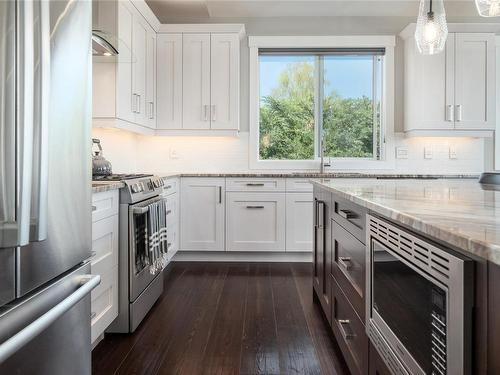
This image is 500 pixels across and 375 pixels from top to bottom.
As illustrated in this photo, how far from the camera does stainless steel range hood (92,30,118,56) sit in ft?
6.92

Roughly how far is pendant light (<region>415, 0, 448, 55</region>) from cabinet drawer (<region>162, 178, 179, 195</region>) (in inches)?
85.9

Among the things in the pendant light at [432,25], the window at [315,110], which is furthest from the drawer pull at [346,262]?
the window at [315,110]

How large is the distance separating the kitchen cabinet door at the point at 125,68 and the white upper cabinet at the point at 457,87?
2797mm

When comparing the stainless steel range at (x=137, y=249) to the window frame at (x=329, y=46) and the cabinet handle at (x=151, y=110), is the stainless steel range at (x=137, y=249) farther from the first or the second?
the window frame at (x=329, y=46)

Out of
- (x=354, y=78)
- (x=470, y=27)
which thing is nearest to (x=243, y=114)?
(x=354, y=78)

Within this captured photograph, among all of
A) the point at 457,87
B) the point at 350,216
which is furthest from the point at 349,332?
the point at 457,87

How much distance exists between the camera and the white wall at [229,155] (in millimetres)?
4035

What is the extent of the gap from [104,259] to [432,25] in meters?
2.20

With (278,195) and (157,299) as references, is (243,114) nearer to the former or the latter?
(278,195)

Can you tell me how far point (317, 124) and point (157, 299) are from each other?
2.64m

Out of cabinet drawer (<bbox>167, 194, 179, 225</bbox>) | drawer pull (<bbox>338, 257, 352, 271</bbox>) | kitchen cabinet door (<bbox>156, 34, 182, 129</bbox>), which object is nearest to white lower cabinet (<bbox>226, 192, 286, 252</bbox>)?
cabinet drawer (<bbox>167, 194, 179, 225</bbox>)

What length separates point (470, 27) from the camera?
12.1 ft

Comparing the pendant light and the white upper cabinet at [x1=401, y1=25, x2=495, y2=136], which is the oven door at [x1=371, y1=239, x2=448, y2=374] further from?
the white upper cabinet at [x1=401, y1=25, x2=495, y2=136]

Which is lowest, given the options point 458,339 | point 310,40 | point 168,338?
point 168,338
